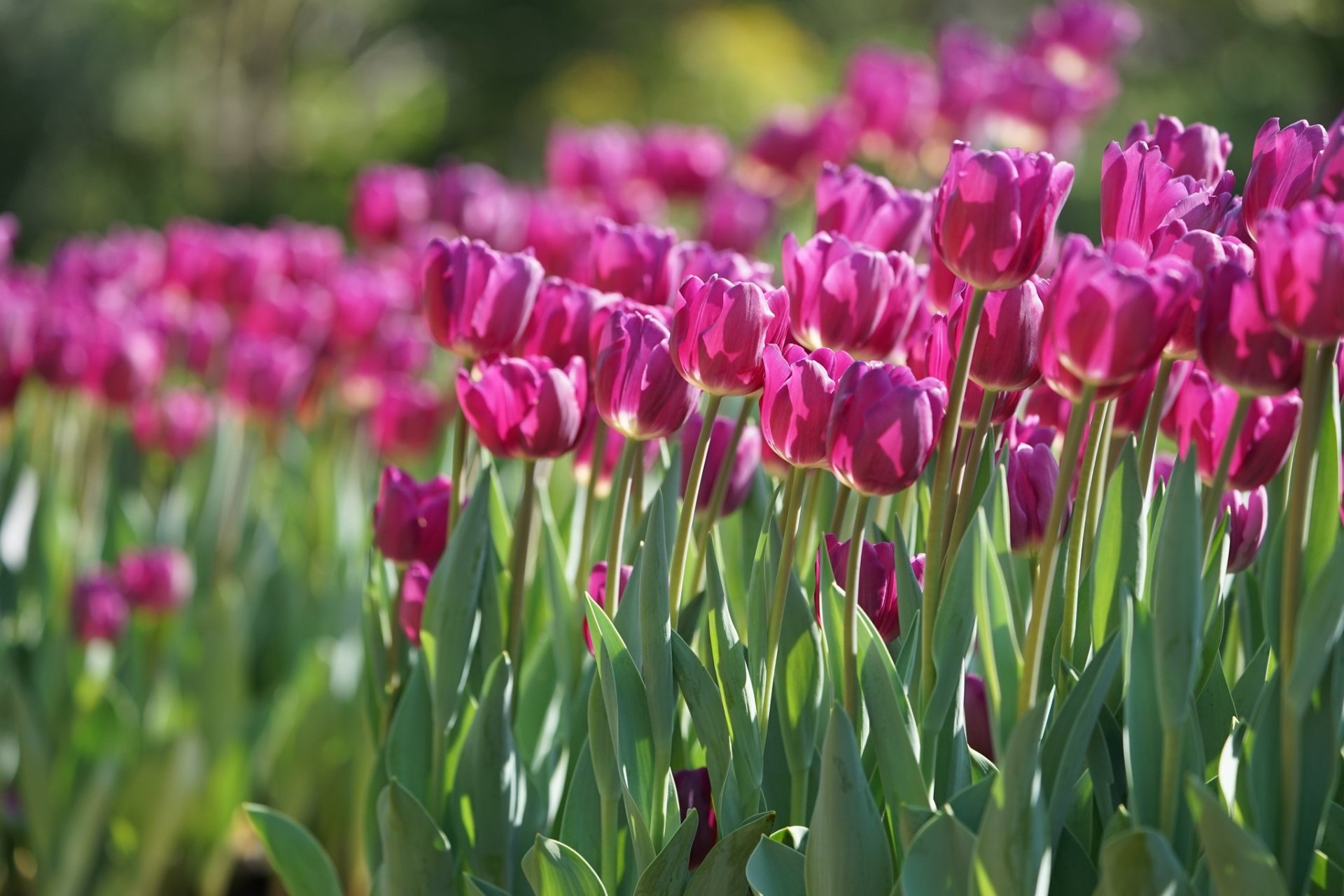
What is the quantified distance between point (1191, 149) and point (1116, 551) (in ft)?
0.90

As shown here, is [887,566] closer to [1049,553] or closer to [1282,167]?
[1049,553]

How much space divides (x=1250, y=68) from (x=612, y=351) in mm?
10119

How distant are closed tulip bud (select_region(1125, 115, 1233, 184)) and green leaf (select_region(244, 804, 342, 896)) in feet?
2.65

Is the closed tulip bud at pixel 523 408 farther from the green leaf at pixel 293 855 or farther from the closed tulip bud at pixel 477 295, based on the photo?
the green leaf at pixel 293 855

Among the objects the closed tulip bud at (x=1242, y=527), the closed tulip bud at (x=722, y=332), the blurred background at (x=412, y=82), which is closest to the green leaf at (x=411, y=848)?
the closed tulip bud at (x=722, y=332)

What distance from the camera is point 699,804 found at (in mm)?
887

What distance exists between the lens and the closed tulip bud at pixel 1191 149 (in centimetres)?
88

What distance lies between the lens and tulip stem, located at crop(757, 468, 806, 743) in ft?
Answer: 2.60

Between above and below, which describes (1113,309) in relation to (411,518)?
above

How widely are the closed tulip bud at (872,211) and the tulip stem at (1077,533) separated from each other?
10.3 inches

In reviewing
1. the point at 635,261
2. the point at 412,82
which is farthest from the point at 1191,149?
the point at 412,82

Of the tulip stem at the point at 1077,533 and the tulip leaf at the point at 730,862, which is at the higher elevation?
the tulip stem at the point at 1077,533

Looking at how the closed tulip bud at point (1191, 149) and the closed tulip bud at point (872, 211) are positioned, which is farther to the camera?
the closed tulip bud at point (872, 211)

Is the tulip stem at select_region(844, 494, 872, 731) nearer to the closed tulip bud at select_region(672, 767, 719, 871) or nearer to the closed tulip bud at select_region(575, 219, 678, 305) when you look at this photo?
the closed tulip bud at select_region(672, 767, 719, 871)
